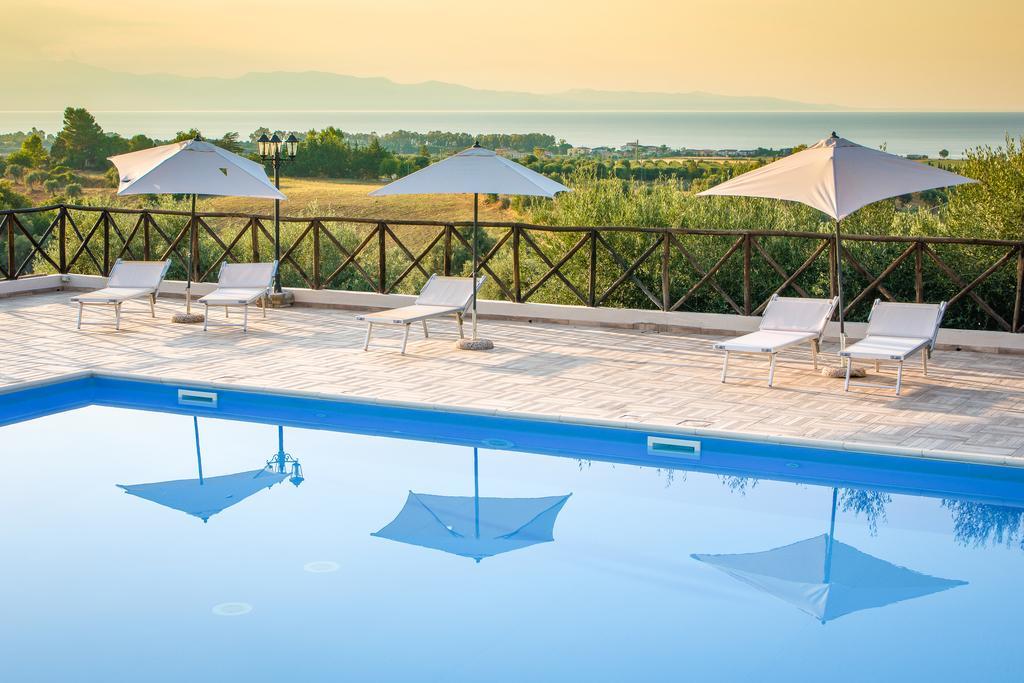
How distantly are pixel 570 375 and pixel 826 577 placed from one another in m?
3.58

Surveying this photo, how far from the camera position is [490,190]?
9.20 metres

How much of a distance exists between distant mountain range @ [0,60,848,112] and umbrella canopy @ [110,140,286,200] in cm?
4421

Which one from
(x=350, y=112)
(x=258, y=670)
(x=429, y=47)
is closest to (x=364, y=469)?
(x=258, y=670)

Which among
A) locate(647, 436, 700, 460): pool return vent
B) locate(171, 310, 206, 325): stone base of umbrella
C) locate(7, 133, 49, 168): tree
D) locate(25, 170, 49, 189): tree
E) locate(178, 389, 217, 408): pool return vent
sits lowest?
locate(647, 436, 700, 460): pool return vent

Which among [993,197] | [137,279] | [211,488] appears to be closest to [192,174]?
[137,279]

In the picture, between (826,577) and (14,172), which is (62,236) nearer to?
(826,577)

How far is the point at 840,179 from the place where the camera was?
26.8ft

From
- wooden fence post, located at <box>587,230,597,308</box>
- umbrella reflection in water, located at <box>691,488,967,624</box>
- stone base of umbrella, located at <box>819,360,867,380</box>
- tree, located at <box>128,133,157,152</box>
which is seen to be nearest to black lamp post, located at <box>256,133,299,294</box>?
wooden fence post, located at <box>587,230,597,308</box>

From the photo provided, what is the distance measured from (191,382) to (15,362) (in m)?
1.69

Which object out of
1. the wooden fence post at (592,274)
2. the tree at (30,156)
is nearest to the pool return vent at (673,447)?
the wooden fence post at (592,274)

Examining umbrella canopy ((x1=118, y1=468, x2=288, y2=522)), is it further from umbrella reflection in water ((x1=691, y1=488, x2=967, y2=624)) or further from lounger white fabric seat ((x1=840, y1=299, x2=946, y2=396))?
lounger white fabric seat ((x1=840, y1=299, x2=946, y2=396))

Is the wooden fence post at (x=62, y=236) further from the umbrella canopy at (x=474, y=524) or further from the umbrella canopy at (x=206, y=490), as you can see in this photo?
the umbrella canopy at (x=474, y=524)

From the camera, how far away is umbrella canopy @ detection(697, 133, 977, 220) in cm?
805

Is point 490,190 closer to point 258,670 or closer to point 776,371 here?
point 776,371
